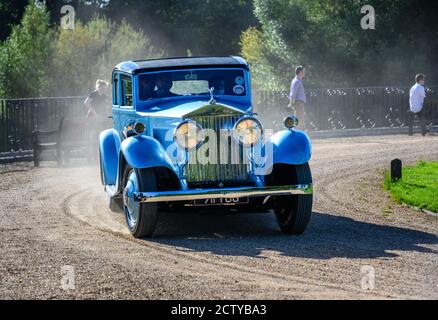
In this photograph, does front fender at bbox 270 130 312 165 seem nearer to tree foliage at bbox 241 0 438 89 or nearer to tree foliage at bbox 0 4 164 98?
tree foliage at bbox 0 4 164 98

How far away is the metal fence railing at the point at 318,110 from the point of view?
25.1m

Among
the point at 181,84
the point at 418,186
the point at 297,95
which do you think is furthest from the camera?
the point at 297,95

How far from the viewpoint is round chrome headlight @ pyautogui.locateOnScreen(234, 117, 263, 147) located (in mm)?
11734

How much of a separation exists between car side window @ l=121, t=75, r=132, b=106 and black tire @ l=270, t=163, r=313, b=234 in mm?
2429

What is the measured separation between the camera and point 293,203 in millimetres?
11875

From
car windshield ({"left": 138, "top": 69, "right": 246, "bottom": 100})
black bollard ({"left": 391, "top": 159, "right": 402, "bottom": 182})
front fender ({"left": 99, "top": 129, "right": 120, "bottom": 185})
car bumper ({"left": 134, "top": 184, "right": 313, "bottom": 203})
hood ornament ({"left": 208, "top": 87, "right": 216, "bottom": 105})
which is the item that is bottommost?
black bollard ({"left": 391, "top": 159, "right": 402, "bottom": 182})

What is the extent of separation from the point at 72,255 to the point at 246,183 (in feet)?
7.99

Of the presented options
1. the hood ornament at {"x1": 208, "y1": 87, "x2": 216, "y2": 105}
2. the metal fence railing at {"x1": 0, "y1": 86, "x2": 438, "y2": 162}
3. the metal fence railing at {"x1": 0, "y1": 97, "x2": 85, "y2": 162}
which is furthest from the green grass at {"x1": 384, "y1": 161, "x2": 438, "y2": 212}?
the metal fence railing at {"x1": 0, "y1": 97, "x2": 85, "y2": 162}

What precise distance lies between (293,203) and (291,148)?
659 millimetres

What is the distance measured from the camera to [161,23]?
53094 mm

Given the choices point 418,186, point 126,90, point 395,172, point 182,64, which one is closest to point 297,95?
point 395,172

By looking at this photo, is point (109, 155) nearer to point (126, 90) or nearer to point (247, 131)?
point (126, 90)
